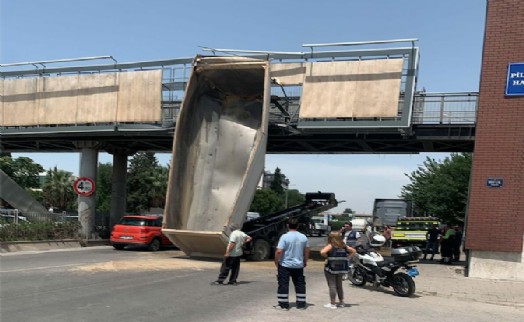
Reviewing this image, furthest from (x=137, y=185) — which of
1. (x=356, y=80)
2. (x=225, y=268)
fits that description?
(x=225, y=268)

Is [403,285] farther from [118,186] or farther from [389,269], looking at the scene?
[118,186]

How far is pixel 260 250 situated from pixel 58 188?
55.0m

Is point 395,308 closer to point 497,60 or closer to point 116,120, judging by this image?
point 497,60

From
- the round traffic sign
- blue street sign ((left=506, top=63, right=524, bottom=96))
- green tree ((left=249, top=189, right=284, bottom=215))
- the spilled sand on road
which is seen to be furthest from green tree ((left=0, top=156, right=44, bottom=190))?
blue street sign ((left=506, top=63, right=524, bottom=96))

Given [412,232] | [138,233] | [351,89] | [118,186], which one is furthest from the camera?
[118,186]

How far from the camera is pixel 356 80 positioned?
65.6 ft

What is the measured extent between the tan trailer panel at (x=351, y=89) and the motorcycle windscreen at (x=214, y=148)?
7.35 feet

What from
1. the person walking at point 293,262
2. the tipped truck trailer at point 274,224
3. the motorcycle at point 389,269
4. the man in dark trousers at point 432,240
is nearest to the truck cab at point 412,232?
the man in dark trousers at point 432,240

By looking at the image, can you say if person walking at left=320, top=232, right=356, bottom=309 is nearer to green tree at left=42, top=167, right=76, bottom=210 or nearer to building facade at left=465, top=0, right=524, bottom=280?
building facade at left=465, top=0, right=524, bottom=280

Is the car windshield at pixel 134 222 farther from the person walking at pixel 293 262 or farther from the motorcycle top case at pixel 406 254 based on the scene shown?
the person walking at pixel 293 262

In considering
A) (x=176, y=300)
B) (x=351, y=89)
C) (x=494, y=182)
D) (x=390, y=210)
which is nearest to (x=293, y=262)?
(x=176, y=300)

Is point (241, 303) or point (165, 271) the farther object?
point (165, 271)

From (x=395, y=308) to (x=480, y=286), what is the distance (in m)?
4.75

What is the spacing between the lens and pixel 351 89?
20.0 meters
